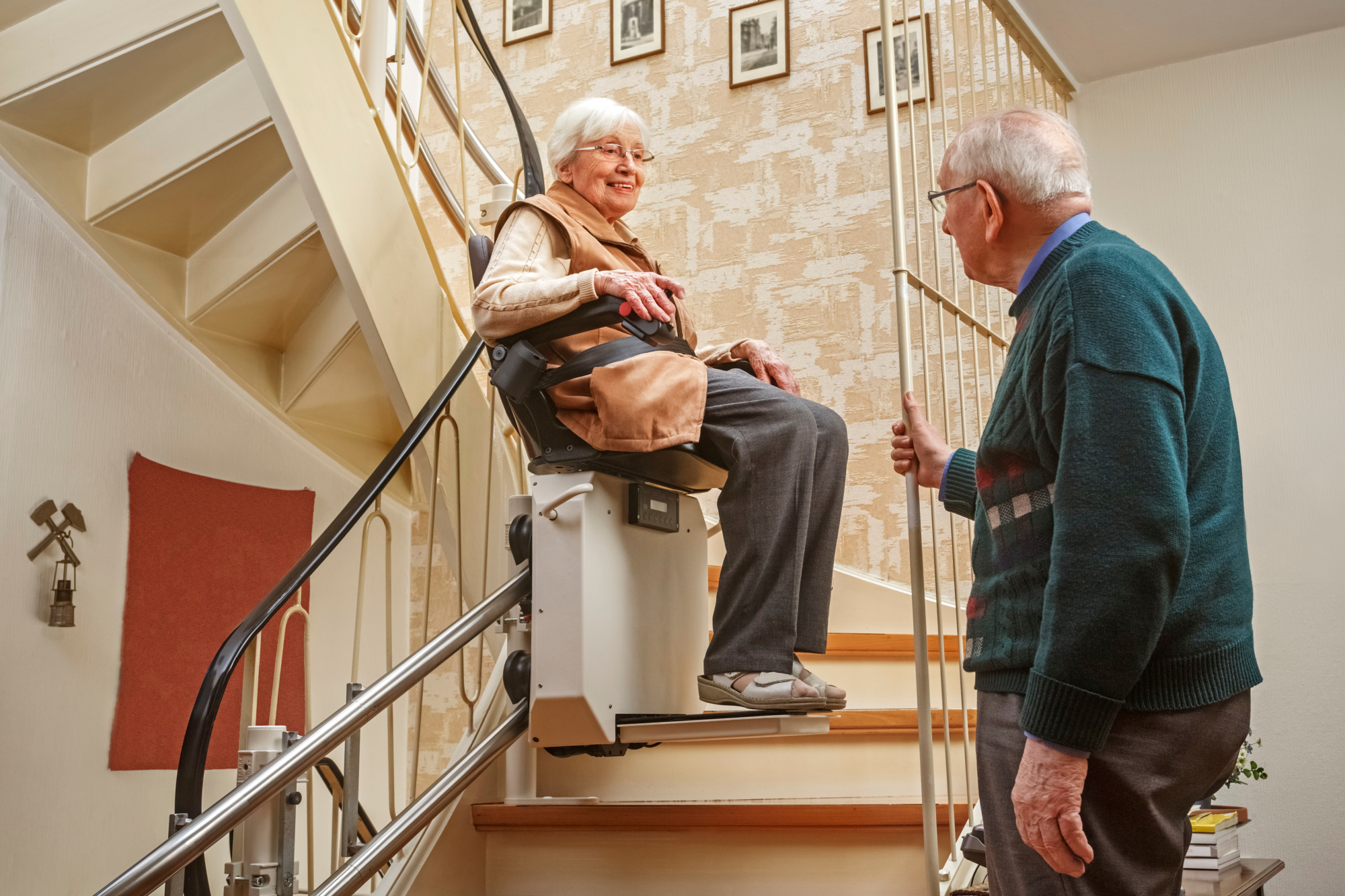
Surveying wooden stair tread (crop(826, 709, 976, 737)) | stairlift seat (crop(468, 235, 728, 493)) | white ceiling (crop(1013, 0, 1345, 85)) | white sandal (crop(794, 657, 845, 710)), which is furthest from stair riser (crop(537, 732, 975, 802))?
white ceiling (crop(1013, 0, 1345, 85))

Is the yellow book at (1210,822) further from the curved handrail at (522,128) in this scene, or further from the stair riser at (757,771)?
the curved handrail at (522,128)

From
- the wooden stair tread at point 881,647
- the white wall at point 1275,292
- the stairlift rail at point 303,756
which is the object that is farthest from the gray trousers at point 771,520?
the white wall at point 1275,292

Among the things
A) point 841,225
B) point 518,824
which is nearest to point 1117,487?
point 518,824

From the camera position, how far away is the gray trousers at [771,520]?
1695 mm

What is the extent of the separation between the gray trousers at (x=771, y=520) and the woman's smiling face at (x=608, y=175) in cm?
42

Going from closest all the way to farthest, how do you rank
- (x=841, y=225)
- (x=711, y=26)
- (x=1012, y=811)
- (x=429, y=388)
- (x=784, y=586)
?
(x=1012, y=811), (x=784, y=586), (x=429, y=388), (x=841, y=225), (x=711, y=26)

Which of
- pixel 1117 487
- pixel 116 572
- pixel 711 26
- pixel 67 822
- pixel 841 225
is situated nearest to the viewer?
pixel 1117 487

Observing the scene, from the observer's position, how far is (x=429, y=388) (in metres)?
2.38

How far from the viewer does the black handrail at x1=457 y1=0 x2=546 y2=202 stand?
89.4 inches

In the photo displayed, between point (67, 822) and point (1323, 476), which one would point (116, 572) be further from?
point (1323, 476)

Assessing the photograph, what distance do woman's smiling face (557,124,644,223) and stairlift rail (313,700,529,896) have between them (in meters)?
0.93

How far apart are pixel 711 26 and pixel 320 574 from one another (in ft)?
6.90

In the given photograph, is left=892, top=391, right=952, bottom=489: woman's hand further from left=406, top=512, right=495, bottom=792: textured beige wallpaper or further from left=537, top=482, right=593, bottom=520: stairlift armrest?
left=406, top=512, right=495, bottom=792: textured beige wallpaper

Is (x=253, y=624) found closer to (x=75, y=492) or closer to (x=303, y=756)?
(x=303, y=756)
